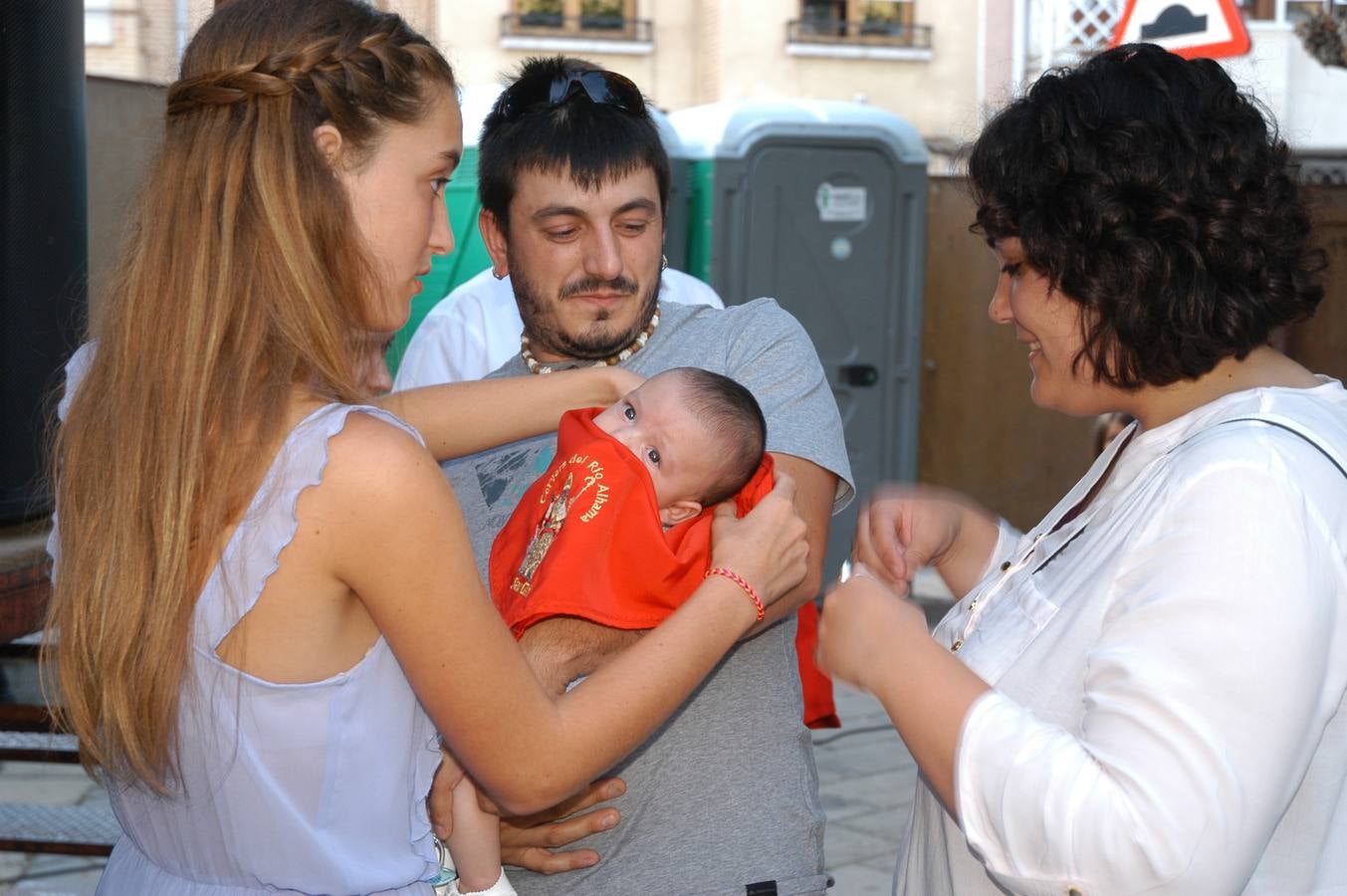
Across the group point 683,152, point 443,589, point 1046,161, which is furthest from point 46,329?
point 683,152

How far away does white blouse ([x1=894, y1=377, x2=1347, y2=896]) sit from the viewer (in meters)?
1.43

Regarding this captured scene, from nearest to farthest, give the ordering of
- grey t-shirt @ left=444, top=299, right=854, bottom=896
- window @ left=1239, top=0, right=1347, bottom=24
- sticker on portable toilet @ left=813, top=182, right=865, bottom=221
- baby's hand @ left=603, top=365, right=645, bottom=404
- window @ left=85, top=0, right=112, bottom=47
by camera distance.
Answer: grey t-shirt @ left=444, top=299, right=854, bottom=896
baby's hand @ left=603, top=365, right=645, bottom=404
window @ left=85, top=0, right=112, bottom=47
sticker on portable toilet @ left=813, top=182, right=865, bottom=221
window @ left=1239, top=0, right=1347, bottom=24

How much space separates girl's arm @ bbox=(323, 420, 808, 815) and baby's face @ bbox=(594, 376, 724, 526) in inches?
13.1

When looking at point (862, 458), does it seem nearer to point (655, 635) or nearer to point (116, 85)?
point (116, 85)

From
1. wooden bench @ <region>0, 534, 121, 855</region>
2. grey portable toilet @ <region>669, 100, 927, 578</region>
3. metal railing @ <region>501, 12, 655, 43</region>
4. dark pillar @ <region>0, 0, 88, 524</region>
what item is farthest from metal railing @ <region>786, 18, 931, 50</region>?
dark pillar @ <region>0, 0, 88, 524</region>

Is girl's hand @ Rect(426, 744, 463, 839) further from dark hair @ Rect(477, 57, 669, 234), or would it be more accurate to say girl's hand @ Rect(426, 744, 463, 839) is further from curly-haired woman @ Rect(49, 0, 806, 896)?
dark hair @ Rect(477, 57, 669, 234)

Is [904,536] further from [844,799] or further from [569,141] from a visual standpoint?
[844,799]

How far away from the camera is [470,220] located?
7094mm

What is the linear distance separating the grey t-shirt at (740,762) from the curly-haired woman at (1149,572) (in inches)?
9.3

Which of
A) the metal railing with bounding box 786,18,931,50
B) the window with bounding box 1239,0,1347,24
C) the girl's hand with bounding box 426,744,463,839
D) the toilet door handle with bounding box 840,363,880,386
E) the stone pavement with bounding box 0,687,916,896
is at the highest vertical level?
the window with bounding box 1239,0,1347,24

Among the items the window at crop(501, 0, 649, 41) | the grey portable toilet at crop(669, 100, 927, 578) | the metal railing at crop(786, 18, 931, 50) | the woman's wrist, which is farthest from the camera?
the metal railing at crop(786, 18, 931, 50)

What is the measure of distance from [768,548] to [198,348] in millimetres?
779

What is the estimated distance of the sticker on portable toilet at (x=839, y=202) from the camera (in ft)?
25.9

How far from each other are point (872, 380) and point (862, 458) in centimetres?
46
